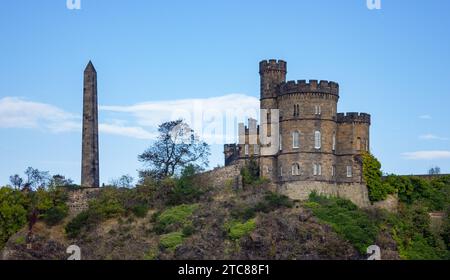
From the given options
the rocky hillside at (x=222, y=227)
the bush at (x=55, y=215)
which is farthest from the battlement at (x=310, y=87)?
the bush at (x=55, y=215)

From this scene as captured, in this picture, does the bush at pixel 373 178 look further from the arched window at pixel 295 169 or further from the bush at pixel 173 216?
the bush at pixel 173 216

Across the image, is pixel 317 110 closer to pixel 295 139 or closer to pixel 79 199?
pixel 295 139

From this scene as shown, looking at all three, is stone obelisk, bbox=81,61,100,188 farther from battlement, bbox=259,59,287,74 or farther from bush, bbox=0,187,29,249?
battlement, bbox=259,59,287,74

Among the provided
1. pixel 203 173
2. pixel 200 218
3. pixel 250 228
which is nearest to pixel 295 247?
Answer: pixel 250 228

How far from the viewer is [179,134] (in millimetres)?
73625

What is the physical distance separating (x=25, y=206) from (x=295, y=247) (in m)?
21.6

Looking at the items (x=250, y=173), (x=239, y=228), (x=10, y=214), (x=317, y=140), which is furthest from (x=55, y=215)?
(x=317, y=140)

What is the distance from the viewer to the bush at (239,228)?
56.6 m

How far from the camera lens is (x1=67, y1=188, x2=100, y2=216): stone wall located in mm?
65938

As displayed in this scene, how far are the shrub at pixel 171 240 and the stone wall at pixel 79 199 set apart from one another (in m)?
9.57

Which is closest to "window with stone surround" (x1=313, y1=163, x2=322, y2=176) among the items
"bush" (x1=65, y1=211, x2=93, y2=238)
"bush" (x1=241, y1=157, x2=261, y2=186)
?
"bush" (x1=241, y1=157, x2=261, y2=186)

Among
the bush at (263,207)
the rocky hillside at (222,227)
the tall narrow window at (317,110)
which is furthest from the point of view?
the tall narrow window at (317,110)

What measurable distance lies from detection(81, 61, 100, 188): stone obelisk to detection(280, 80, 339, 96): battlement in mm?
15217

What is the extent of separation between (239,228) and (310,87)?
1081 centimetres
